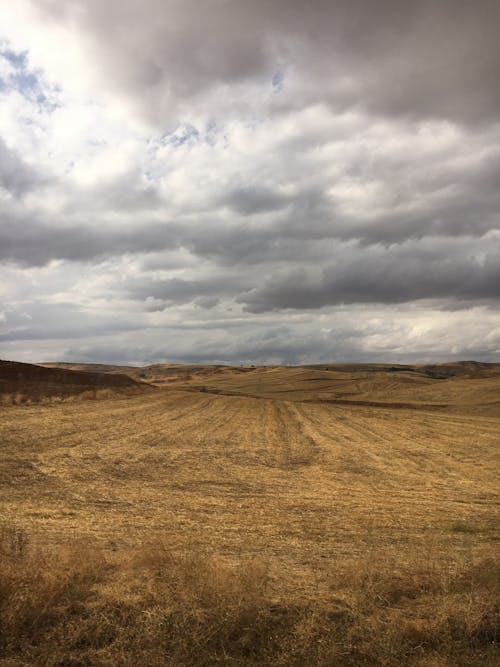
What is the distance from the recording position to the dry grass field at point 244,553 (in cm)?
690

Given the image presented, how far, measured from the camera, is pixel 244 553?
10805 mm

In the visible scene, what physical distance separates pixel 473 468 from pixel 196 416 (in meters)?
24.4

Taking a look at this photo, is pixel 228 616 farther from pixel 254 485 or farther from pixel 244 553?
pixel 254 485

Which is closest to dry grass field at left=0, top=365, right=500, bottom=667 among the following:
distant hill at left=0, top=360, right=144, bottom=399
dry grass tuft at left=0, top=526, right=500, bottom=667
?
dry grass tuft at left=0, top=526, right=500, bottom=667

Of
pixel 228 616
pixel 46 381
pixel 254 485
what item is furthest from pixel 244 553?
pixel 46 381

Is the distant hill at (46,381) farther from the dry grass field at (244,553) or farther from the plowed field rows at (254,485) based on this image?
the dry grass field at (244,553)

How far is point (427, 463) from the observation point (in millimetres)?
24312

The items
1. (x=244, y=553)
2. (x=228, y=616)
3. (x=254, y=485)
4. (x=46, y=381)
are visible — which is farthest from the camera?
(x=46, y=381)

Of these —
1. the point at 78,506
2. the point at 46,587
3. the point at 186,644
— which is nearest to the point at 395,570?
the point at 186,644

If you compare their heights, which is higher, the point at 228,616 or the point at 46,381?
the point at 46,381

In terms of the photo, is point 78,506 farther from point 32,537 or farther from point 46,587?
point 46,587

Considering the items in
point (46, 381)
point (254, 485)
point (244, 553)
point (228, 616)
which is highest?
point (46, 381)

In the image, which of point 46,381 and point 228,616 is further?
point 46,381

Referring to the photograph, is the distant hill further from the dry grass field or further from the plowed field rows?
the dry grass field
